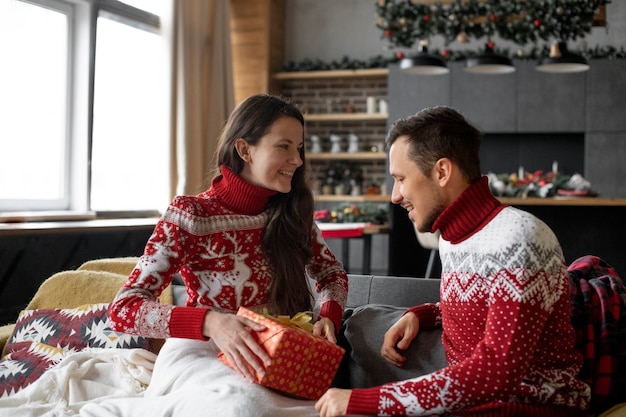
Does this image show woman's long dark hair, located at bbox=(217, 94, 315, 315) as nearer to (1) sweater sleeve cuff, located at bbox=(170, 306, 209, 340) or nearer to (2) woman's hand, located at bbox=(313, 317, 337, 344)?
(2) woman's hand, located at bbox=(313, 317, 337, 344)

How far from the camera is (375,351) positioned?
6.72ft

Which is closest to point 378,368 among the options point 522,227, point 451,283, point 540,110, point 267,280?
point 267,280

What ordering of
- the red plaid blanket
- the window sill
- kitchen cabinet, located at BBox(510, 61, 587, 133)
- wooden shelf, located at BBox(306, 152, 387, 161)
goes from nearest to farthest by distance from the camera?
the red plaid blanket
the window sill
kitchen cabinet, located at BBox(510, 61, 587, 133)
wooden shelf, located at BBox(306, 152, 387, 161)

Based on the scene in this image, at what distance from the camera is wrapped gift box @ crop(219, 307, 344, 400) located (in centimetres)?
160

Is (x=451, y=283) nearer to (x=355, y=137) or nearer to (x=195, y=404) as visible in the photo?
(x=195, y=404)

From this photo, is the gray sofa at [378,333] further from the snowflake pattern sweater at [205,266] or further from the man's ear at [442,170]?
the man's ear at [442,170]

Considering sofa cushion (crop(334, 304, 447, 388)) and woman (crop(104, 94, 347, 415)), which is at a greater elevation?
woman (crop(104, 94, 347, 415))

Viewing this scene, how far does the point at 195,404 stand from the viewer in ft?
5.37

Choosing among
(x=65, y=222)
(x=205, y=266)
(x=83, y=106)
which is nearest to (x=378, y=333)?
(x=205, y=266)

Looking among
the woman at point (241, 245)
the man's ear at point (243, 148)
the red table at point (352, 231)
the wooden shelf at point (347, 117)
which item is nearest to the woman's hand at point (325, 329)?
the woman at point (241, 245)

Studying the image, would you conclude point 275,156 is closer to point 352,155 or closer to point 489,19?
point 489,19

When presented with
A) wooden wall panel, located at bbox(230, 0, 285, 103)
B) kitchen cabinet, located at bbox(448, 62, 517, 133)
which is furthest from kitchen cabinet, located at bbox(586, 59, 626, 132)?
wooden wall panel, located at bbox(230, 0, 285, 103)

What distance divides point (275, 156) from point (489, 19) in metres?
5.41

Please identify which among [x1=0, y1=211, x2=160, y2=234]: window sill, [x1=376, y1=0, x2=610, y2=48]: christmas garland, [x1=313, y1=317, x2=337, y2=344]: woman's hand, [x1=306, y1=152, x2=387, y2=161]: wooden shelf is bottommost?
[x1=313, y1=317, x2=337, y2=344]: woman's hand
